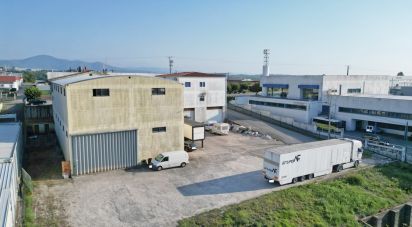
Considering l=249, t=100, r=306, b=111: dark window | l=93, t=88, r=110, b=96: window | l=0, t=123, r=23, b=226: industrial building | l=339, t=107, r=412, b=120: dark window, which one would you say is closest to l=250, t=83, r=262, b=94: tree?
l=249, t=100, r=306, b=111: dark window

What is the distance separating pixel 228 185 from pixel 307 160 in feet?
22.4

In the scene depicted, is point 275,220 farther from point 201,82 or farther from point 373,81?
point 373,81

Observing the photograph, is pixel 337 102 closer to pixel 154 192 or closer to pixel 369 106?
pixel 369 106

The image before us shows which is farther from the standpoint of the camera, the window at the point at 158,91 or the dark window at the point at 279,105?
the dark window at the point at 279,105

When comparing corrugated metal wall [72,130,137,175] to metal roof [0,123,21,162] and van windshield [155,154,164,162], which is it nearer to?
van windshield [155,154,164,162]

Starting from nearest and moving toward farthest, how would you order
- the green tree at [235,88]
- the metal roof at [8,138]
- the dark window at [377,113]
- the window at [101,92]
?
the metal roof at [8,138] → the window at [101,92] → the dark window at [377,113] → the green tree at [235,88]

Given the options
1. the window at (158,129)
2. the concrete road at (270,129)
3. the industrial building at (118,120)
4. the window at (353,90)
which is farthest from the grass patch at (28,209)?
the window at (353,90)

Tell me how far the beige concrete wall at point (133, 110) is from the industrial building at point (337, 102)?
76.1 ft

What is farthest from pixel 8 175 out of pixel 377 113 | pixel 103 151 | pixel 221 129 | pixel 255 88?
pixel 255 88

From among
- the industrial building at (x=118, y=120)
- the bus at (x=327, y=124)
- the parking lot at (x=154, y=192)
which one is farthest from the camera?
the bus at (x=327, y=124)

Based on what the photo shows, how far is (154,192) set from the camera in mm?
21438

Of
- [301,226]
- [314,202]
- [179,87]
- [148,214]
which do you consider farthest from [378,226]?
[179,87]

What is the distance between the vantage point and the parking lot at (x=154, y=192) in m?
18.1

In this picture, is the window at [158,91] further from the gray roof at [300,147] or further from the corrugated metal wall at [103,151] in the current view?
the gray roof at [300,147]
